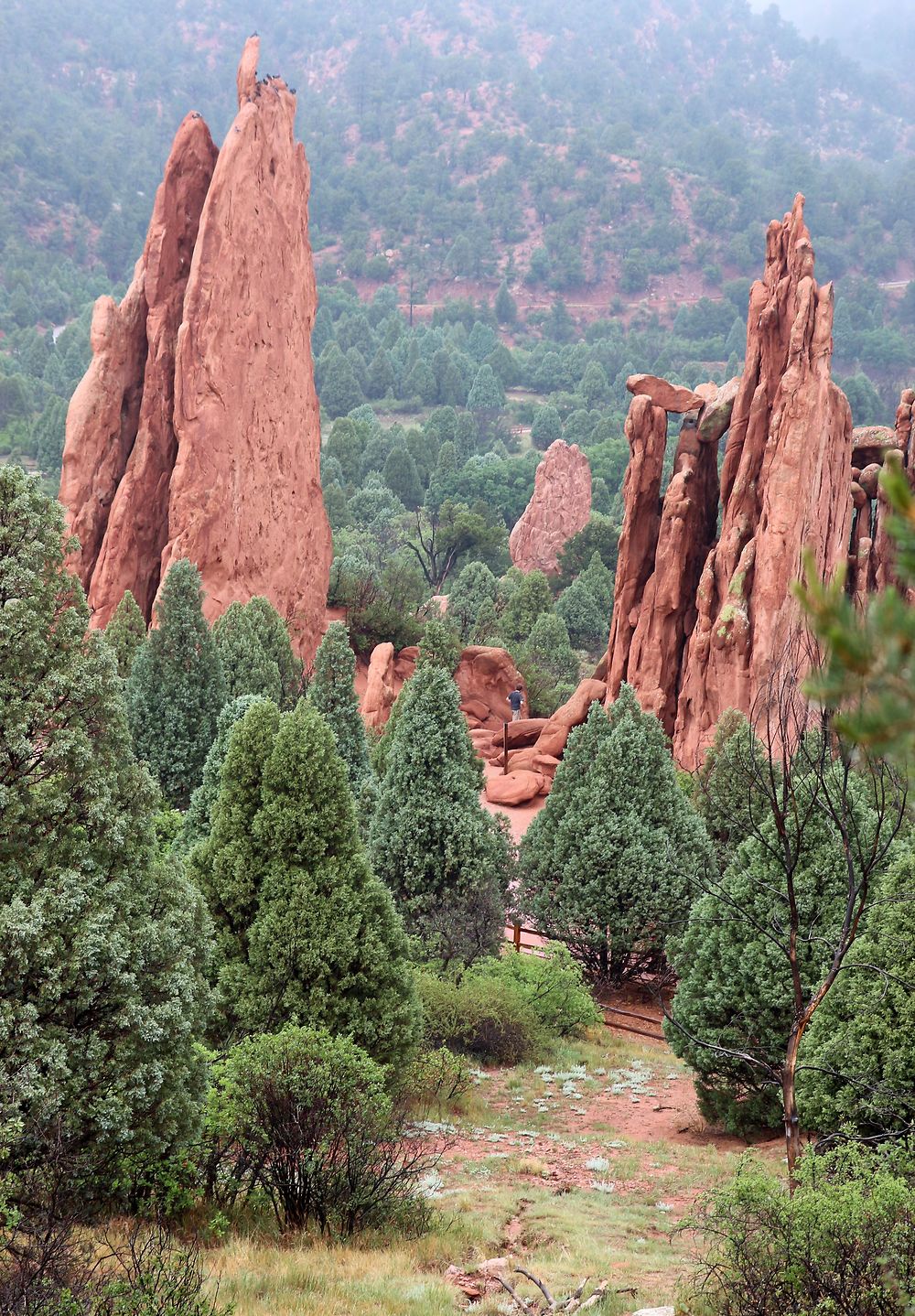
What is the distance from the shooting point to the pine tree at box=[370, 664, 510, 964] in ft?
55.8

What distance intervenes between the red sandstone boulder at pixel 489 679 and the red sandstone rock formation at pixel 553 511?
3043 cm

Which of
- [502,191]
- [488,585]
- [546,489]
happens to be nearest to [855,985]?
[488,585]

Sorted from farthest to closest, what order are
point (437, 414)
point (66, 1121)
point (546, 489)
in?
1. point (437, 414)
2. point (546, 489)
3. point (66, 1121)

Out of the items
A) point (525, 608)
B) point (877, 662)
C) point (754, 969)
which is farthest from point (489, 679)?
point (877, 662)

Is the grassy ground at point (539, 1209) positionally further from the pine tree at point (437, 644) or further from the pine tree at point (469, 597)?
the pine tree at point (469, 597)

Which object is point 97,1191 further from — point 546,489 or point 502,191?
point 502,191

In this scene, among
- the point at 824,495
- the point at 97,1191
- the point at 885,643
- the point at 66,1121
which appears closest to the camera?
the point at 885,643

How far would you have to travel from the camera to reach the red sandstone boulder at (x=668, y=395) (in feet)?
107

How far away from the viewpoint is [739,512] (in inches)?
1155

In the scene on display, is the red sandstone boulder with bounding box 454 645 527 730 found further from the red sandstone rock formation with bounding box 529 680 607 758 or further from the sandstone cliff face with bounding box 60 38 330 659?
the sandstone cliff face with bounding box 60 38 330 659

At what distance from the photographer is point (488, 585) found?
174ft

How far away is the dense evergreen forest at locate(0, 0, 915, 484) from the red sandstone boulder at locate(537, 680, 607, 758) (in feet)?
230

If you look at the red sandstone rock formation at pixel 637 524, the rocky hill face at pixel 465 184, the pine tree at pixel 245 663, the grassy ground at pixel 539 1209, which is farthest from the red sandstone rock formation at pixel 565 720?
the rocky hill face at pixel 465 184

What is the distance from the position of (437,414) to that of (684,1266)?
9180cm
